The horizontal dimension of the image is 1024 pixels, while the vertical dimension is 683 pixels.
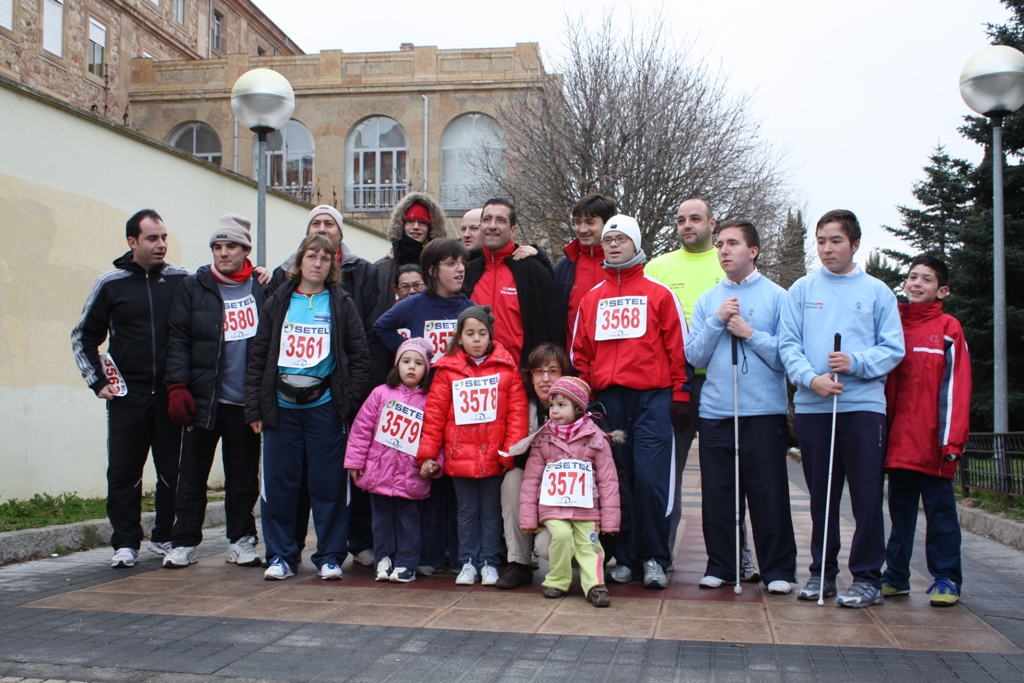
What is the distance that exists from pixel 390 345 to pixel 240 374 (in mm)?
1011

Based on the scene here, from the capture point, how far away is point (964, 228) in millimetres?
18672

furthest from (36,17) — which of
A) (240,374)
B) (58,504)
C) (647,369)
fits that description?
(647,369)

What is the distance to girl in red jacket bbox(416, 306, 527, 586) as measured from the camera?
5.72 meters

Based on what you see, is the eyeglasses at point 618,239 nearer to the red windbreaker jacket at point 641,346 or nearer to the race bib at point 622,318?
the red windbreaker jacket at point 641,346

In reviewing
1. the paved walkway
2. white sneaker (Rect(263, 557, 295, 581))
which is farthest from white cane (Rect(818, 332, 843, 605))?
white sneaker (Rect(263, 557, 295, 581))

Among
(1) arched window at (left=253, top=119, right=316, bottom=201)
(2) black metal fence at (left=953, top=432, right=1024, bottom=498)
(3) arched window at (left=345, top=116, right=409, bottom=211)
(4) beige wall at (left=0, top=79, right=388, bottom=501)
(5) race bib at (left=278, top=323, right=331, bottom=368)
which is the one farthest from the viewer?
(1) arched window at (left=253, top=119, right=316, bottom=201)

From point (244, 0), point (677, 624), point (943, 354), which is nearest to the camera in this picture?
point (677, 624)

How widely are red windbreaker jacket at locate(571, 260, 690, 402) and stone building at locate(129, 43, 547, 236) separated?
2482 centimetres

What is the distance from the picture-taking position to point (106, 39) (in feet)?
99.7

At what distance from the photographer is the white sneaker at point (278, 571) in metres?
5.82

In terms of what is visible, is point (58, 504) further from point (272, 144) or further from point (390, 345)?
point (272, 144)

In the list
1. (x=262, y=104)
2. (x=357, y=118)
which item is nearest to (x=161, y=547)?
(x=262, y=104)

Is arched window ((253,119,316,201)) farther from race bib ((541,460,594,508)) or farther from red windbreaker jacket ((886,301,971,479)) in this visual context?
red windbreaker jacket ((886,301,971,479))

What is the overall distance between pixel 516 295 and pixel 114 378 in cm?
268
